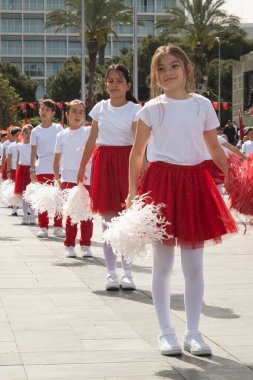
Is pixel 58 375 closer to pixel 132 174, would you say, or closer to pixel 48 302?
pixel 132 174

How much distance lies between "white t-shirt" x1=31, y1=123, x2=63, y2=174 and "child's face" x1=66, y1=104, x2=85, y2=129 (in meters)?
2.47

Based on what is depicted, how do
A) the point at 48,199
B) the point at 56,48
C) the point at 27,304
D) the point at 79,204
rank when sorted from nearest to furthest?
the point at 27,304 < the point at 79,204 < the point at 48,199 < the point at 56,48

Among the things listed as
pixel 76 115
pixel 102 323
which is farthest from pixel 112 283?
pixel 76 115

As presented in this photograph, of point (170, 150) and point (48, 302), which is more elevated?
point (170, 150)

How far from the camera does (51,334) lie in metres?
6.78

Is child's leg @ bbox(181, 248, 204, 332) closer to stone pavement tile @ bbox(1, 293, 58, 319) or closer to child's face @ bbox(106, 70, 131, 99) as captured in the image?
stone pavement tile @ bbox(1, 293, 58, 319)

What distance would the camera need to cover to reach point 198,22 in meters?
62.3

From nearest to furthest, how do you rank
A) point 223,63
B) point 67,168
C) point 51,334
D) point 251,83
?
point 51,334 < point 67,168 < point 251,83 < point 223,63

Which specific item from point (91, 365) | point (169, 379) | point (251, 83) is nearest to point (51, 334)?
point (91, 365)

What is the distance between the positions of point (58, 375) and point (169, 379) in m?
0.61

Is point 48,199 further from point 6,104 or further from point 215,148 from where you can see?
point 6,104

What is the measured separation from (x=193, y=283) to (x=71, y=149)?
592 centimetres

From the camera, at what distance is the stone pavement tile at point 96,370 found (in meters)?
5.59

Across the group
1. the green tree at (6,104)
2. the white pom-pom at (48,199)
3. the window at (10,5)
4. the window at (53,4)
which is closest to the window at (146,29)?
the window at (53,4)
